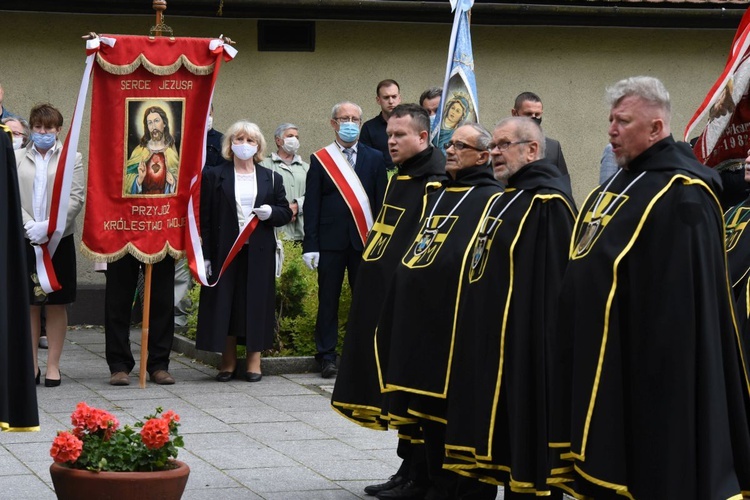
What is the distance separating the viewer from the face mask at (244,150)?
10.8 meters

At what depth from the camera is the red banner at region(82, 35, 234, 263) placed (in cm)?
1022

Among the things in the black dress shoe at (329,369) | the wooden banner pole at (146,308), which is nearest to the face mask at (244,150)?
the wooden banner pole at (146,308)

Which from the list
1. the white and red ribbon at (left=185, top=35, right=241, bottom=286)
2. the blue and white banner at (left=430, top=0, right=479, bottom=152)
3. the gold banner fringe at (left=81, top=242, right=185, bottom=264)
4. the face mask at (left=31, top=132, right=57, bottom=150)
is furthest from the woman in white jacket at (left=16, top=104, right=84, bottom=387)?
the blue and white banner at (left=430, top=0, right=479, bottom=152)

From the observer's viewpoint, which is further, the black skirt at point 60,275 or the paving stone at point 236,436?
the black skirt at point 60,275

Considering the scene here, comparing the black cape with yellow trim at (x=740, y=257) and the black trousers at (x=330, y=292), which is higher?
the black cape with yellow trim at (x=740, y=257)

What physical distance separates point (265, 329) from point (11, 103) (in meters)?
4.60

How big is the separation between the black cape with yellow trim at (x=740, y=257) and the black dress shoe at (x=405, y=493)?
6.30ft

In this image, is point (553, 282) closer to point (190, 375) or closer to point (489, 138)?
point (489, 138)

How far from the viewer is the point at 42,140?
10336mm

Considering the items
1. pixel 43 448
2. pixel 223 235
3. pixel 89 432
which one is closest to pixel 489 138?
pixel 89 432

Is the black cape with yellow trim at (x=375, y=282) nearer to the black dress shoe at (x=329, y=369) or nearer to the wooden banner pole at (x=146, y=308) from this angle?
the wooden banner pole at (x=146, y=308)

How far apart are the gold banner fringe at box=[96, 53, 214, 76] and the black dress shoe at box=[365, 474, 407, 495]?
4.26m

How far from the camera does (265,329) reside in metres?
A: 10.8

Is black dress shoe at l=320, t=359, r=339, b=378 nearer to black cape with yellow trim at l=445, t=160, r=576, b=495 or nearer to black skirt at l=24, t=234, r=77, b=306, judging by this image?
black skirt at l=24, t=234, r=77, b=306
